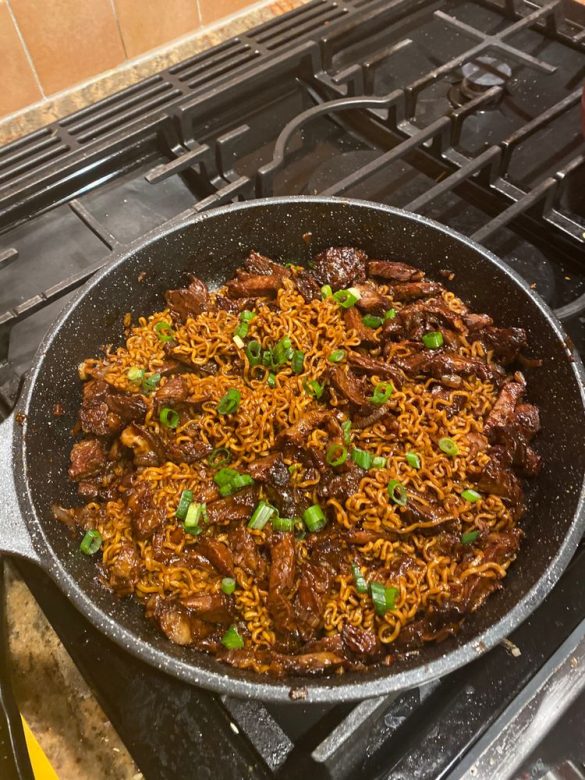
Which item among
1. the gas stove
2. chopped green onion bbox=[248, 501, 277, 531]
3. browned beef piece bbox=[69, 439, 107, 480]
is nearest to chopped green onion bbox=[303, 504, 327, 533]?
chopped green onion bbox=[248, 501, 277, 531]

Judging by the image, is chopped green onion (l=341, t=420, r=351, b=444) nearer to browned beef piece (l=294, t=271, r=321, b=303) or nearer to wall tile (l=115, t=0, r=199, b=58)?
browned beef piece (l=294, t=271, r=321, b=303)

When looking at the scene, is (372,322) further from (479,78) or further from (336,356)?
(479,78)

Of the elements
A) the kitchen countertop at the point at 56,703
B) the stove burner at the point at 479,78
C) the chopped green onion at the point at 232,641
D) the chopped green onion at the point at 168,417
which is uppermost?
the stove burner at the point at 479,78

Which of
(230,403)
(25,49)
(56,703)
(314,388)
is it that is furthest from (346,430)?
(25,49)

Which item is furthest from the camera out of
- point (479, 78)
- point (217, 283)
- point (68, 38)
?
point (68, 38)

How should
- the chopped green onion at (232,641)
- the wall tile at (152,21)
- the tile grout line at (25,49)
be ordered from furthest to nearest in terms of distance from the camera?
the wall tile at (152,21) < the tile grout line at (25,49) < the chopped green onion at (232,641)

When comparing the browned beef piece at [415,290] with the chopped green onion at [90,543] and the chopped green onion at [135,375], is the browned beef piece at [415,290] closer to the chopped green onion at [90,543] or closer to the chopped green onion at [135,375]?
the chopped green onion at [135,375]

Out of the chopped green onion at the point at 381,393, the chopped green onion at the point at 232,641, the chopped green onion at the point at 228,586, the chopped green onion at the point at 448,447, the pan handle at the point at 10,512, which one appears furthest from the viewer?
the chopped green onion at the point at 381,393

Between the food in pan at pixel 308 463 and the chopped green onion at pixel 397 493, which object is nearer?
the food in pan at pixel 308 463

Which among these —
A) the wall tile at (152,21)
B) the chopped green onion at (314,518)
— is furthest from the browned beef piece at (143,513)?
the wall tile at (152,21)
